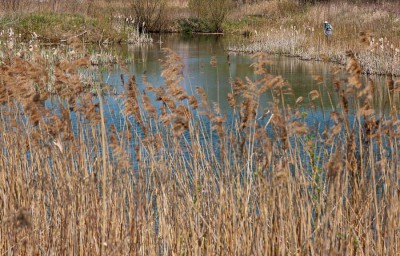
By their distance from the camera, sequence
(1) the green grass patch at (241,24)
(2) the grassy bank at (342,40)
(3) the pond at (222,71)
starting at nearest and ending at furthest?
(3) the pond at (222,71), (2) the grassy bank at (342,40), (1) the green grass patch at (241,24)

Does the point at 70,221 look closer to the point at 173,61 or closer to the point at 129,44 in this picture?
the point at 173,61

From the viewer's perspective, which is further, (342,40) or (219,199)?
(342,40)

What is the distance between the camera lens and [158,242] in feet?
10.0

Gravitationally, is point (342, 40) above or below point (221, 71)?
above

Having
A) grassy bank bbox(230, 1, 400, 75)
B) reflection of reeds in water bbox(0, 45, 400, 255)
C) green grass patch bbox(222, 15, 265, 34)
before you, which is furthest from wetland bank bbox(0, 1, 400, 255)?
green grass patch bbox(222, 15, 265, 34)

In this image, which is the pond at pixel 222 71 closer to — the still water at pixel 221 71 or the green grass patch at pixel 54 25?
the still water at pixel 221 71

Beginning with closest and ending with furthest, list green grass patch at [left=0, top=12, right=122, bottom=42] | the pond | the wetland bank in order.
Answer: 1. the wetland bank
2. the pond
3. green grass patch at [left=0, top=12, right=122, bottom=42]

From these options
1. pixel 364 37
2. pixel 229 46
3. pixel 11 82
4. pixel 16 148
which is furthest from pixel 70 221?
pixel 229 46

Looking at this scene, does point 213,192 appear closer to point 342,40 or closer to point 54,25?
point 342,40

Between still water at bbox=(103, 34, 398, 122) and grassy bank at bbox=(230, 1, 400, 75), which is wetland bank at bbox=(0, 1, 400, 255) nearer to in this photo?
still water at bbox=(103, 34, 398, 122)

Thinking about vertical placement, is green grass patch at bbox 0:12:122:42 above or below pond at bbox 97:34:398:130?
above

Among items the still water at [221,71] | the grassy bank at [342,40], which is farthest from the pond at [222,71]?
the grassy bank at [342,40]

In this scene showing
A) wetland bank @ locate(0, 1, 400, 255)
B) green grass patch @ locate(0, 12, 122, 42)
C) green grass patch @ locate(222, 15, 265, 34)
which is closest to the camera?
wetland bank @ locate(0, 1, 400, 255)

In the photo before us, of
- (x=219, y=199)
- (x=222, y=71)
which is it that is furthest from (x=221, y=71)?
(x=219, y=199)
